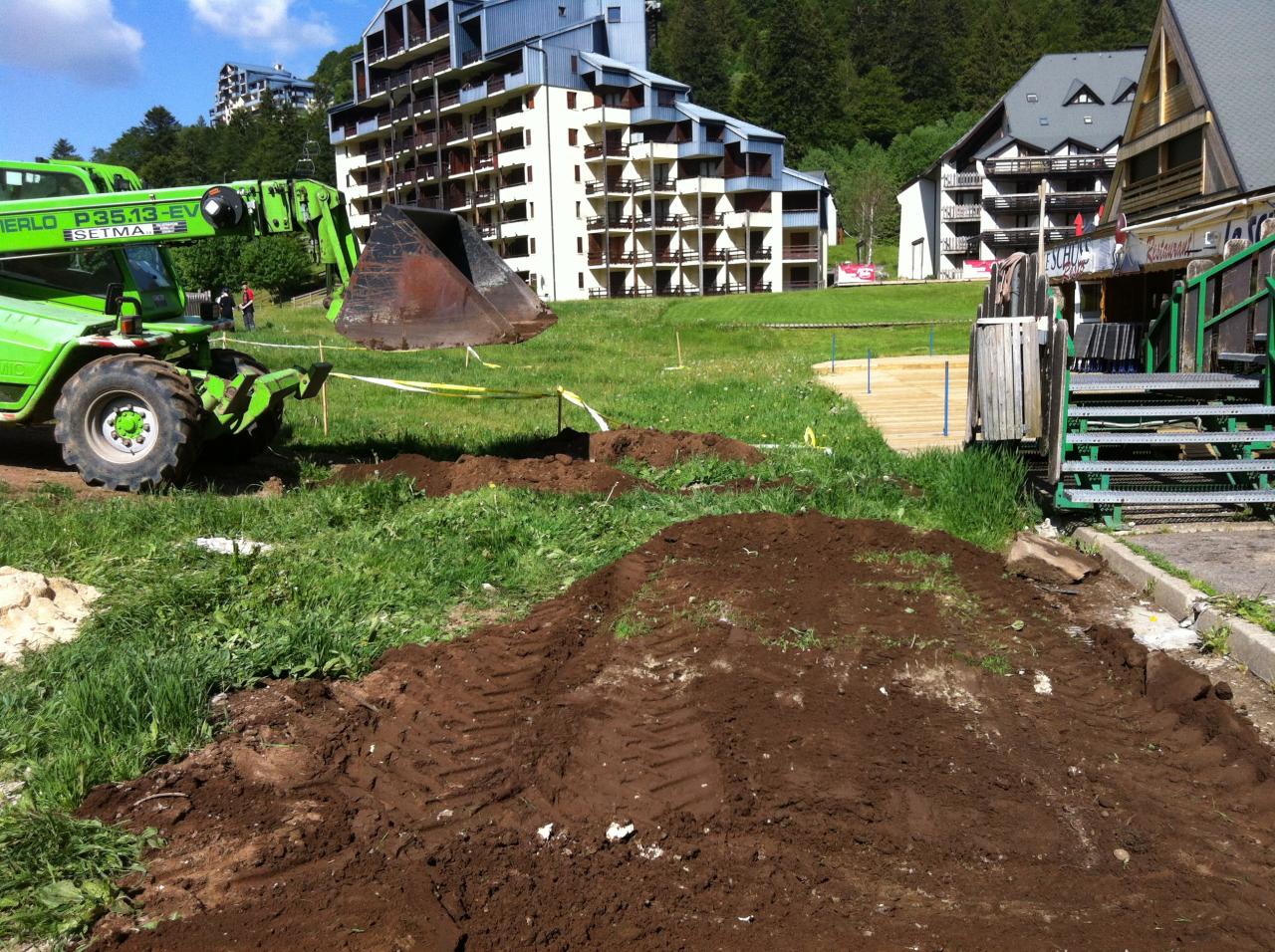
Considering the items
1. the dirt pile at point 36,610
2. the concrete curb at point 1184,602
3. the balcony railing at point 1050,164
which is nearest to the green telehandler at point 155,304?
the dirt pile at point 36,610

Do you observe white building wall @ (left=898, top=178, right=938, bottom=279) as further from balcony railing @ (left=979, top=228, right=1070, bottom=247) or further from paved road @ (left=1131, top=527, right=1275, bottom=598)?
paved road @ (left=1131, top=527, right=1275, bottom=598)

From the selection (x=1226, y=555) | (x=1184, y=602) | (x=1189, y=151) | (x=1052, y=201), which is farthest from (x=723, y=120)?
(x=1184, y=602)

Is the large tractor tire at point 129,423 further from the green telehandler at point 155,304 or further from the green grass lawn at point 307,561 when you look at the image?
the green grass lawn at point 307,561

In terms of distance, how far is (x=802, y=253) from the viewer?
7800 centimetres

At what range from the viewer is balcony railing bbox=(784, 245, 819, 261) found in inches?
3059

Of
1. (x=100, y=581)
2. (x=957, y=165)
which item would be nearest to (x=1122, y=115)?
(x=957, y=165)

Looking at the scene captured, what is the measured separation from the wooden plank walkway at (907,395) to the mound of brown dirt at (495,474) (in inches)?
154

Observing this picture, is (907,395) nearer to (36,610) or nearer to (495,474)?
(495,474)

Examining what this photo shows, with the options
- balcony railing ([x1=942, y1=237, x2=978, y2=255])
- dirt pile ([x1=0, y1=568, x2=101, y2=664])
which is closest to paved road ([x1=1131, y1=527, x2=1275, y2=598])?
dirt pile ([x1=0, y1=568, x2=101, y2=664])

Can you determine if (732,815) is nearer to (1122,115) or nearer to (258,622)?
(258,622)

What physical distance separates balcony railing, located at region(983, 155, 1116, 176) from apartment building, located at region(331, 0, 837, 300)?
39.7ft

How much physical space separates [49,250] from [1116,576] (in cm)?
930

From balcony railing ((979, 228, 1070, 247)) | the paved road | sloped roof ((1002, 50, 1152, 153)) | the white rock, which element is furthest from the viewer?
balcony railing ((979, 228, 1070, 247))

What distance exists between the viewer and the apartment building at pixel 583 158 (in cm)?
7044
